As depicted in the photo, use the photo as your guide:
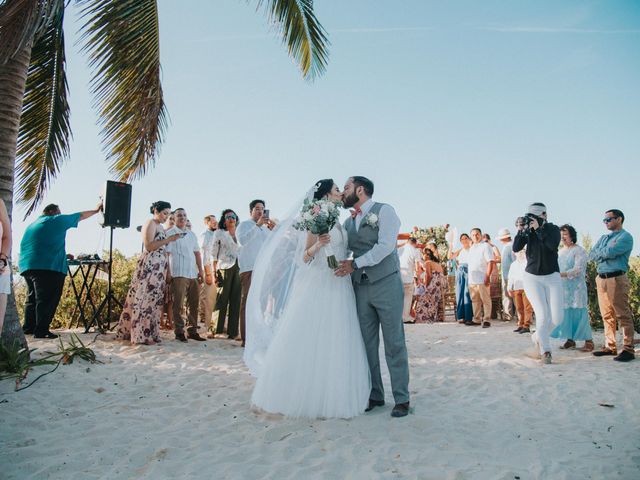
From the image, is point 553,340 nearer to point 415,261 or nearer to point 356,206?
point 415,261

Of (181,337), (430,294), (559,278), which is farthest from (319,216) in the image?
(430,294)

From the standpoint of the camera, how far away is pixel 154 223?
685 centimetres

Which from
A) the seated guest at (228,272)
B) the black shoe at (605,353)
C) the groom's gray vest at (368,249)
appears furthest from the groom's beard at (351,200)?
the black shoe at (605,353)

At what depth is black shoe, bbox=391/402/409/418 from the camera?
12.6 feet

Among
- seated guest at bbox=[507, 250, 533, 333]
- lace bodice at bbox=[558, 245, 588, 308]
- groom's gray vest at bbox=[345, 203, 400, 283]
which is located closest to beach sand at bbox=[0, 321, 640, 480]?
groom's gray vest at bbox=[345, 203, 400, 283]

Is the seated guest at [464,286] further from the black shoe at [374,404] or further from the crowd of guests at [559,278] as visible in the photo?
the black shoe at [374,404]

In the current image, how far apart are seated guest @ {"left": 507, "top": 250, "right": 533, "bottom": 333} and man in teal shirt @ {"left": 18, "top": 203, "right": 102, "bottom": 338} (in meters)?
8.61

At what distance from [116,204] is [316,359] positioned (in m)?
5.60

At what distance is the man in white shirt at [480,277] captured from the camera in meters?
10.4

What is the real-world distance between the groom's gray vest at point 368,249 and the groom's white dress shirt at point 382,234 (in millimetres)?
50

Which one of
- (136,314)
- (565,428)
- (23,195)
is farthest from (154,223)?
(565,428)

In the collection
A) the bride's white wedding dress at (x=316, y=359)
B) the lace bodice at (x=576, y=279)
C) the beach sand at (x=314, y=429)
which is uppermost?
the lace bodice at (x=576, y=279)

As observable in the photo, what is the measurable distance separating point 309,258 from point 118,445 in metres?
2.09

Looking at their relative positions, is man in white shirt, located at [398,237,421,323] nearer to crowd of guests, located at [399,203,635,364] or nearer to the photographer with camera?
crowd of guests, located at [399,203,635,364]
